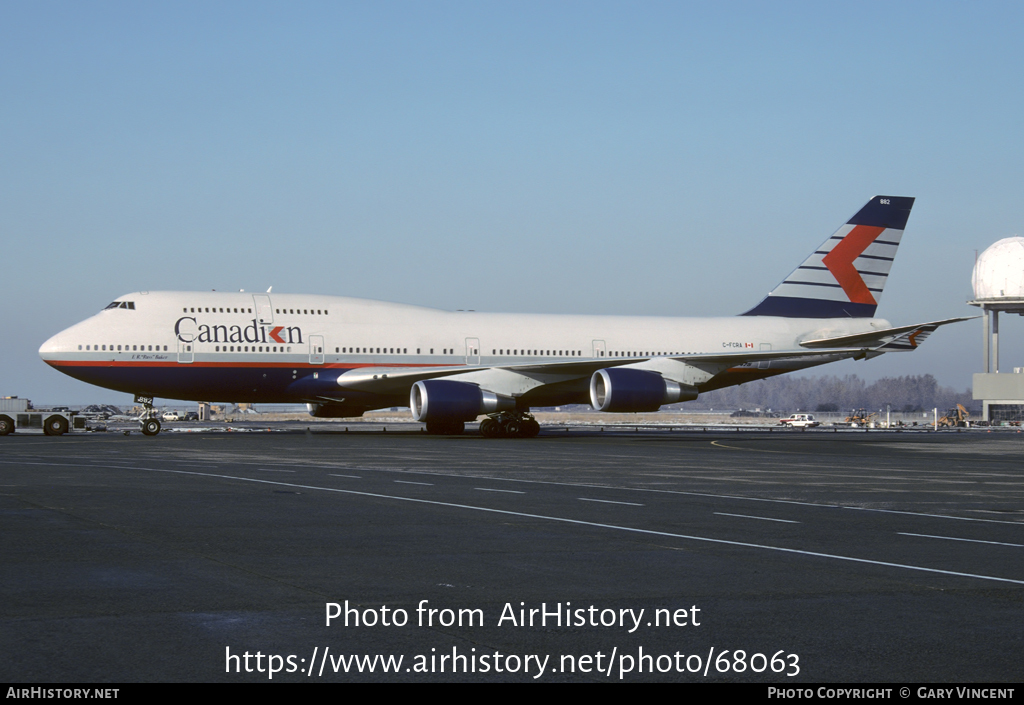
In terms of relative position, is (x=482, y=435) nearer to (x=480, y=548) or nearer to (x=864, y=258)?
(x=864, y=258)

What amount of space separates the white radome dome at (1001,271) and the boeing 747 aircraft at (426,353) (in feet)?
145

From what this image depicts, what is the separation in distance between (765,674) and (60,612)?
4454mm

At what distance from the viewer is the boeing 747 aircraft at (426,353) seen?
34.2m

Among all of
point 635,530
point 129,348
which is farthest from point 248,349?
point 635,530

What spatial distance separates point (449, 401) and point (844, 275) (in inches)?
746

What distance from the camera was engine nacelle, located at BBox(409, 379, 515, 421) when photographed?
33.8 meters

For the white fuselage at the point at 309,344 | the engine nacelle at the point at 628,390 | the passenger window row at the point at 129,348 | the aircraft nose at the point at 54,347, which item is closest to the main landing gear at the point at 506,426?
the white fuselage at the point at 309,344

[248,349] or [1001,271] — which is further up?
[1001,271]

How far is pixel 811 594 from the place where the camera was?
300 inches

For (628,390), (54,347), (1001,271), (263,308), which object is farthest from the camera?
(1001,271)

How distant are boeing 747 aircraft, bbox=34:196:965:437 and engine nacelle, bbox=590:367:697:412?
0.05 meters

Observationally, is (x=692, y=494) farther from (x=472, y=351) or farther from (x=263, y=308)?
(x=263, y=308)

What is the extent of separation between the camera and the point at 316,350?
3538 cm
